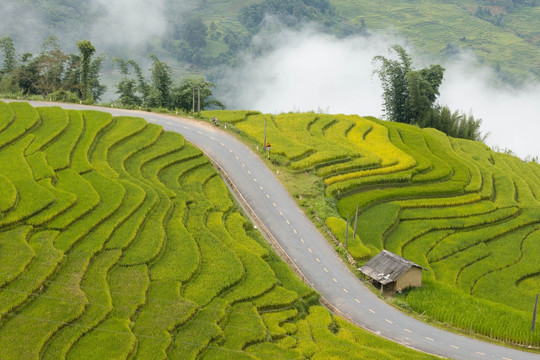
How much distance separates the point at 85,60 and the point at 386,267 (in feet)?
175

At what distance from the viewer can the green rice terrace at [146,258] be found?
109ft

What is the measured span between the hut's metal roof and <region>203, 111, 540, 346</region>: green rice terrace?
1640mm

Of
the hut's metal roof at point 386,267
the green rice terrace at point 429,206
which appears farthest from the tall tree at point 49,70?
the hut's metal roof at point 386,267

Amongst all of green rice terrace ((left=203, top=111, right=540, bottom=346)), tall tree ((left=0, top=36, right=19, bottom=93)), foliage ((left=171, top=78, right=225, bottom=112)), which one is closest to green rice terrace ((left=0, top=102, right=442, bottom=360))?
green rice terrace ((left=203, top=111, right=540, bottom=346))

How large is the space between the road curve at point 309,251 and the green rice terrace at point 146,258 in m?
2.38

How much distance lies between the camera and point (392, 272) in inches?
1779

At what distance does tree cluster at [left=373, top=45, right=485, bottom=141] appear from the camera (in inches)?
3607

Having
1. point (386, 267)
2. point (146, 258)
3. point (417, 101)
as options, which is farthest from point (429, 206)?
point (417, 101)

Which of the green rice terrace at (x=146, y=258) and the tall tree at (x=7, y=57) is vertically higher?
the tall tree at (x=7, y=57)

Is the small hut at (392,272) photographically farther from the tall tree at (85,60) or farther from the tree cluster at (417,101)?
the tall tree at (85,60)

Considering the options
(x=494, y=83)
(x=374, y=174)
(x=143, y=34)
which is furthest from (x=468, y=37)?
(x=374, y=174)

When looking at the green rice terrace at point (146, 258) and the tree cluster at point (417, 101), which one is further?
the tree cluster at point (417, 101)

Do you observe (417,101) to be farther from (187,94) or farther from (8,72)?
(8,72)

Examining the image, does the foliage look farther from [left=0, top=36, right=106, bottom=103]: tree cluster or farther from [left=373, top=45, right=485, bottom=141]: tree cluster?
[left=373, top=45, right=485, bottom=141]: tree cluster
